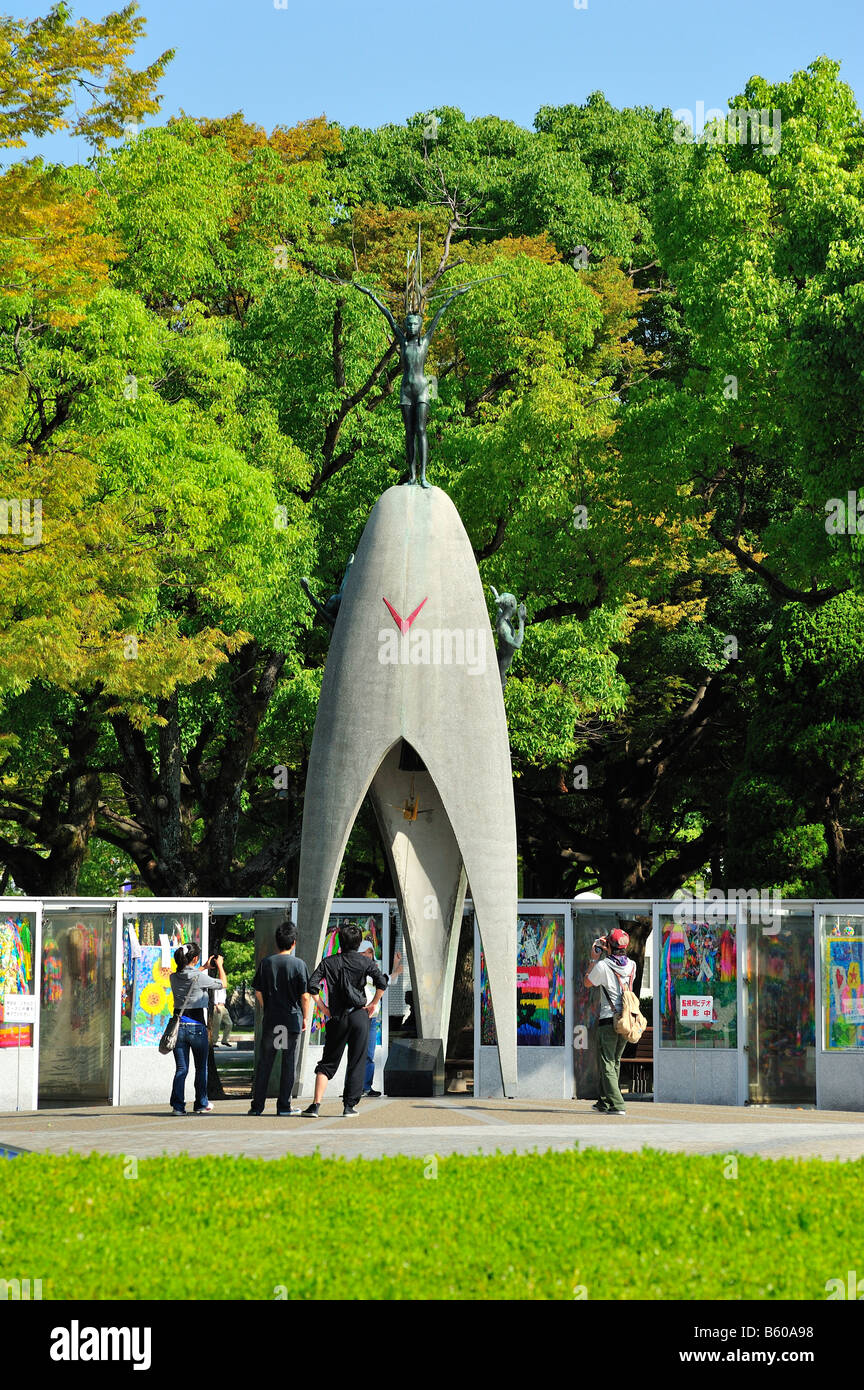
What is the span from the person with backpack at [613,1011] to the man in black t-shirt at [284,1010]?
7.91 ft

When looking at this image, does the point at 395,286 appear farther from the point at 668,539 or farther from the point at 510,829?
the point at 510,829

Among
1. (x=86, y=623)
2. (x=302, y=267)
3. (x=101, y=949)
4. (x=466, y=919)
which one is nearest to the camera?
(x=101, y=949)

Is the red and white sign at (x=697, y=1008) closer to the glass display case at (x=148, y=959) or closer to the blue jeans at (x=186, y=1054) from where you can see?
the glass display case at (x=148, y=959)

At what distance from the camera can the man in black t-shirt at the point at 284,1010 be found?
12.9 meters

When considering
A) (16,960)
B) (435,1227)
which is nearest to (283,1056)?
(16,960)


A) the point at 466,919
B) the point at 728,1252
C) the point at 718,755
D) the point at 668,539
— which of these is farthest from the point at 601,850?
the point at 728,1252

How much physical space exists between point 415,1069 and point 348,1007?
3019 mm

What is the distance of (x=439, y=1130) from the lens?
11.6 m

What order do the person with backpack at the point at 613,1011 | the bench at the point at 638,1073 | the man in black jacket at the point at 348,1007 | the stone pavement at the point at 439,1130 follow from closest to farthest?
1. the stone pavement at the point at 439,1130
2. the man in black jacket at the point at 348,1007
3. the person with backpack at the point at 613,1011
4. the bench at the point at 638,1073

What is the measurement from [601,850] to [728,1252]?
89.6ft

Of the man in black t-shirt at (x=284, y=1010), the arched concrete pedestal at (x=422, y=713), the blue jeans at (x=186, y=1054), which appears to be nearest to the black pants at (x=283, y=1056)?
the man in black t-shirt at (x=284, y=1010)

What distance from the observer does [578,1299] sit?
549cm

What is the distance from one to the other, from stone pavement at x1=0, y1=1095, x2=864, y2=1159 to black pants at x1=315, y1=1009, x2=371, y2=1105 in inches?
10.7
